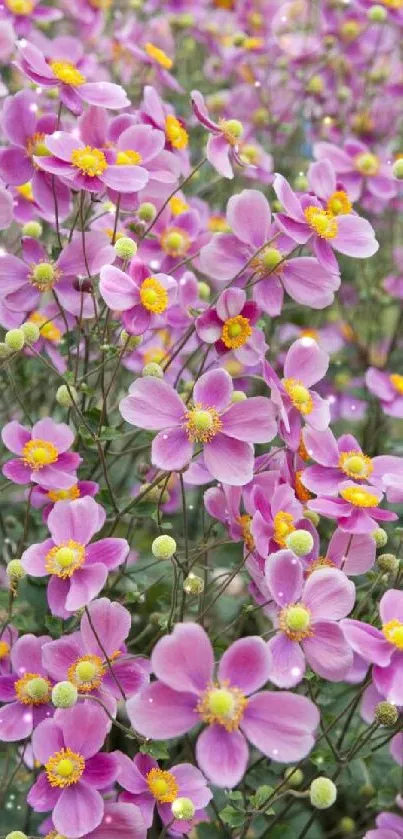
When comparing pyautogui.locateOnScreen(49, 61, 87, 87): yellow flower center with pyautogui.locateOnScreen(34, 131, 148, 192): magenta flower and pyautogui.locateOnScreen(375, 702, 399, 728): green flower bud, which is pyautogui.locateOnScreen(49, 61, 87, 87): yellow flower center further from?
pyautogui.locateOnScreen(375, 702, 399, 728): green flower bud

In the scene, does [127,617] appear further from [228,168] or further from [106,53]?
[106,53]

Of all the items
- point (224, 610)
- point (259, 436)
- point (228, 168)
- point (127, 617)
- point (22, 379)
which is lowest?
point (224, 610)

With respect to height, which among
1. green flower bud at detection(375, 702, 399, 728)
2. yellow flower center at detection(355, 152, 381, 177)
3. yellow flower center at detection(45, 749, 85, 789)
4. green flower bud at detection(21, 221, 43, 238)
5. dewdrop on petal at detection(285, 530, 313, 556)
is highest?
yellow flower center at detection(355, 152, 381, 177)

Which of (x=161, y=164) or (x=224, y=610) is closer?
(x=161, y=164)

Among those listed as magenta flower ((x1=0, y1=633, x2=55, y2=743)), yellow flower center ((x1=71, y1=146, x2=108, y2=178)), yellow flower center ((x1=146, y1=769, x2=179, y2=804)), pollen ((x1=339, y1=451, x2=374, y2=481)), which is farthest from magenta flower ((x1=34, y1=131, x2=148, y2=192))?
yellow flower center ((x1=146, y1=769, x2=179, y2=804))

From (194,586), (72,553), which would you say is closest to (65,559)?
(72,553)

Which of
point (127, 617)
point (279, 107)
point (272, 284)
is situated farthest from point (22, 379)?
point (279, 107)
